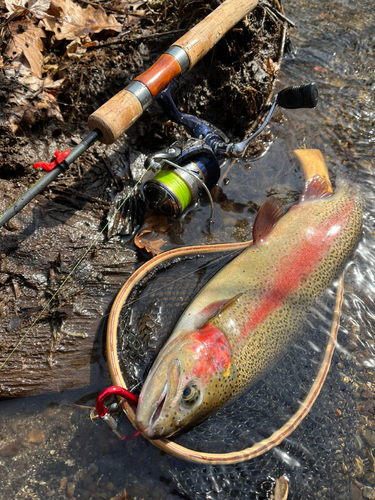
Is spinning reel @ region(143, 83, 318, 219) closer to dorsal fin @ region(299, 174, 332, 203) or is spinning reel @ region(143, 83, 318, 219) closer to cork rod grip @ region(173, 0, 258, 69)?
cork rod grip @ region(173, 0, 258, 69)

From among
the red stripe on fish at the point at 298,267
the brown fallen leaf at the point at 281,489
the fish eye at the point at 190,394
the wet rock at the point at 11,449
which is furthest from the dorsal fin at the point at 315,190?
the wet rock at the point at 11,449

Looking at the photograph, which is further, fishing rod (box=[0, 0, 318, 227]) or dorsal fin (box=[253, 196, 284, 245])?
dorsal fin (box=[253, 196, 284, 245])

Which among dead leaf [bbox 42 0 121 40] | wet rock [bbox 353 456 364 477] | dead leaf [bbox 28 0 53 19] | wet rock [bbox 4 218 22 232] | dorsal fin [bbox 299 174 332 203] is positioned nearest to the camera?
wet rock [bbox 353 456 364 477]

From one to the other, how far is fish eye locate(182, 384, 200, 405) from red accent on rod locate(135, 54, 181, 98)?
7.39ft

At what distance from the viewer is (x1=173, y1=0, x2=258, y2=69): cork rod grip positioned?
3.28m

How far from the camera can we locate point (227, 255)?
3.42m

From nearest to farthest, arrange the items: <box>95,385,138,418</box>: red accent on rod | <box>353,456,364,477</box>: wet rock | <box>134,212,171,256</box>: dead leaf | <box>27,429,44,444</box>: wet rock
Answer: <box>95,385,138,418</box>: red accent on rod, <box>27,429,44,444</box>: wet rock, <box>353,456,364,477</box>: wet rock, <box>134,212,171,256</box>: dead leaf

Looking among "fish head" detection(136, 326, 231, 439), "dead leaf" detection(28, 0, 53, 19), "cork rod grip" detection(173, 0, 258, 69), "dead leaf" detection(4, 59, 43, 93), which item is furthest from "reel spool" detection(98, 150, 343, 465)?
"dead leaf" detection(28, 0, 53, 19)

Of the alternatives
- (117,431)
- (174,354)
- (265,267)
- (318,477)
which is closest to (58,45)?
(265,267)

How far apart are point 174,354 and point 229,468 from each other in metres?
0.88

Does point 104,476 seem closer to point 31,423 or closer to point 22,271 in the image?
point 31,423

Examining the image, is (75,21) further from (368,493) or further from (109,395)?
(368,493)

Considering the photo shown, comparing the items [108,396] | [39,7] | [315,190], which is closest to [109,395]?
[108,396]

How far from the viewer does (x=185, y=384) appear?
231 centimetres
